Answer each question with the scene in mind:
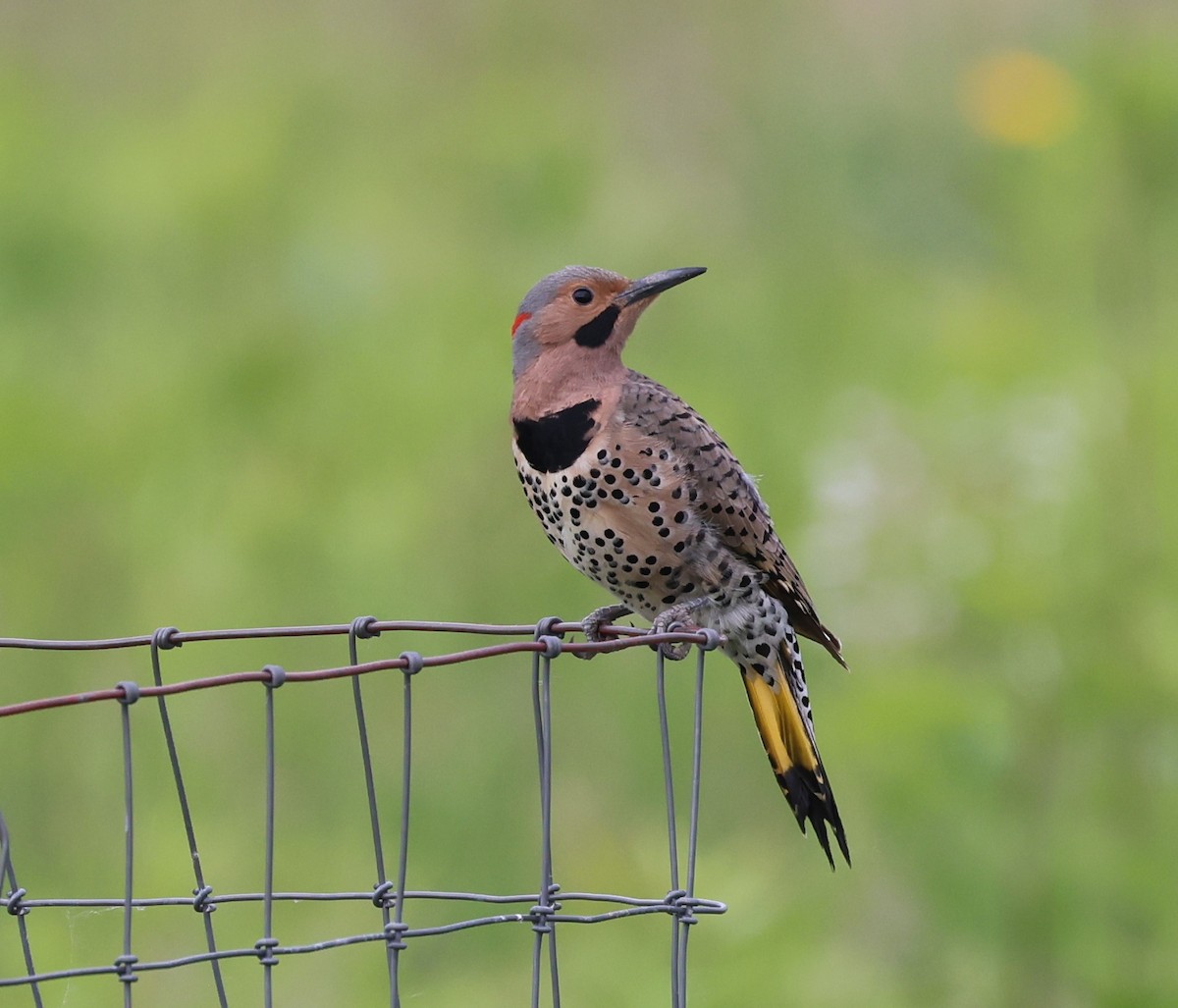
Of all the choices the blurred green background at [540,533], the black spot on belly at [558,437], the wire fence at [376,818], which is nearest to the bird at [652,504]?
the black spot on belly at [558,437]

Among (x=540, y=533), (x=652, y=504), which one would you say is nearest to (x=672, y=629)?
(x=652, y=504)

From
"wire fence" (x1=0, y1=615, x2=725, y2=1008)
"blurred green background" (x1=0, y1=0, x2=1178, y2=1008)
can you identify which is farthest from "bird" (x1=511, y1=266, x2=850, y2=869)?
"blurred green background" (x1=0, y1=0, x2=1178, y2=1008)

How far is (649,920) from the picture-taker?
4.45 m

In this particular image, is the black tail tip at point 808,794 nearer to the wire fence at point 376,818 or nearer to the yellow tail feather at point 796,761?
the yellow tail feather at point 796,761

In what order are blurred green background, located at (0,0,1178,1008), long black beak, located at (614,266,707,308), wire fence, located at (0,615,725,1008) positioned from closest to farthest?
wire fence, located at (0,615,725,1008) < long black beak, located at (614,266,707,308) < blurred green background, located at (0,0,1178,1008)

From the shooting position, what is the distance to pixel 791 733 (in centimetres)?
345

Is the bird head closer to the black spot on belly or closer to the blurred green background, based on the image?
the black spot on belly

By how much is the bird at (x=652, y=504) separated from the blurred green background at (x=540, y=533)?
0.57 m

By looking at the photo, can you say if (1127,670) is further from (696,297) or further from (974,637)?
(696,297)

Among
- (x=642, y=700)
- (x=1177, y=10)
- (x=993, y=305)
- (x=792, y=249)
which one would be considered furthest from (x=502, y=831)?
(x=1177, y=10)

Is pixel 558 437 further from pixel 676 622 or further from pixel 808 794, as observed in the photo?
pixel 808 794

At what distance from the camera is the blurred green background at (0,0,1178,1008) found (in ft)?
13.3

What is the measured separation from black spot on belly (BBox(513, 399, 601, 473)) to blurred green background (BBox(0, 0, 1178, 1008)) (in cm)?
110

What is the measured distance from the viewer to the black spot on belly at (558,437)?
10.7 ft
